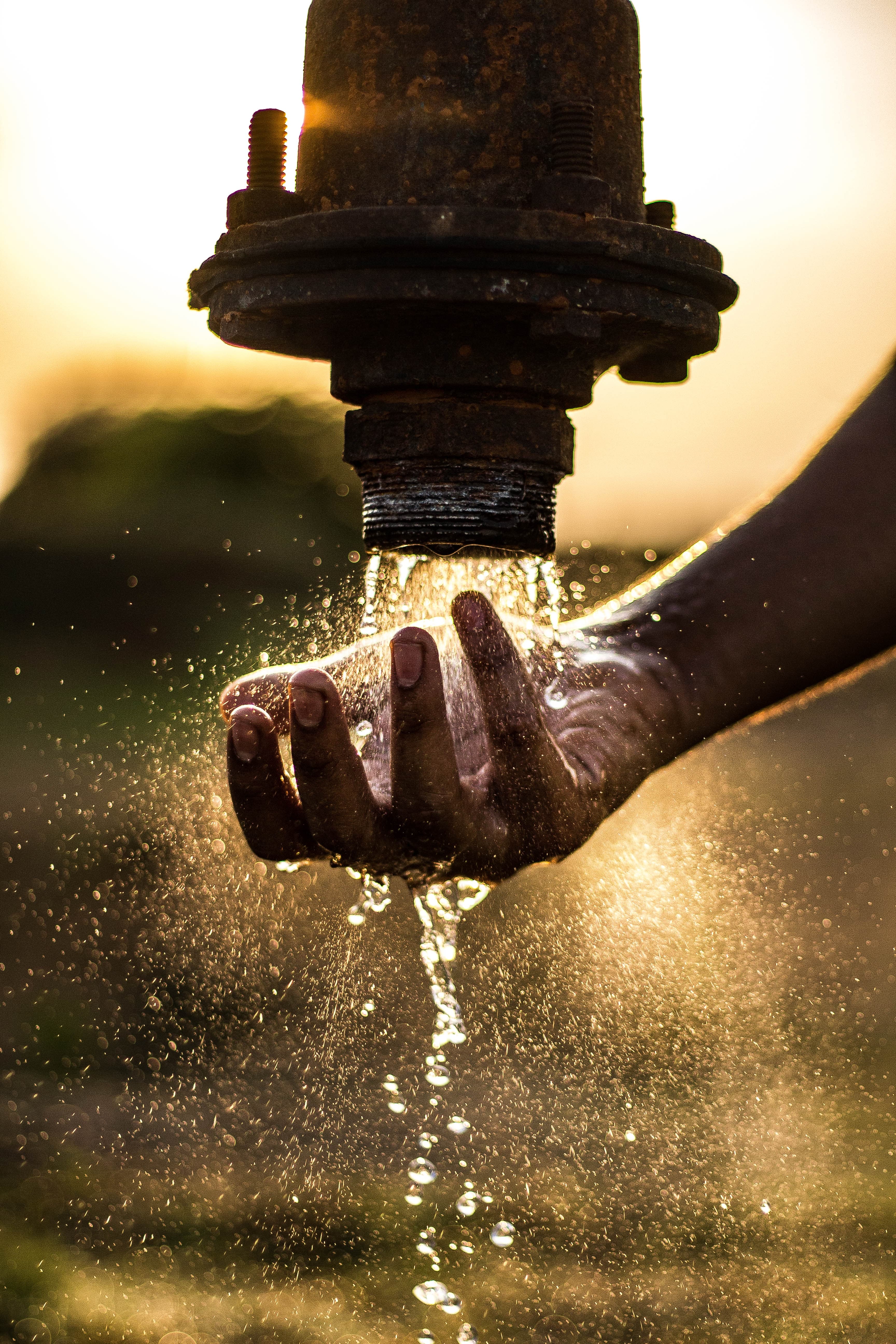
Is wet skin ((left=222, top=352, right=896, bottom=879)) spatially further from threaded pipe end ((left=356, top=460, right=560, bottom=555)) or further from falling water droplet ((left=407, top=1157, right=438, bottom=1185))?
falling water droplet ((left=407, top=1157, right=438, bottom=1185))

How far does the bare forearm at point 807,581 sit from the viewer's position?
4.52ft

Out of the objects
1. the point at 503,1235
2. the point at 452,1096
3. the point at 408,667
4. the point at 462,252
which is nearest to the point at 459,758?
the point at 408,667

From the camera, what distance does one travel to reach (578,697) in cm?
152

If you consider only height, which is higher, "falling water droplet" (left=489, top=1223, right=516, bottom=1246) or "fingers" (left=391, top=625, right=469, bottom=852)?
"fingers" (left=391, top=625, right=469, bottom=852)

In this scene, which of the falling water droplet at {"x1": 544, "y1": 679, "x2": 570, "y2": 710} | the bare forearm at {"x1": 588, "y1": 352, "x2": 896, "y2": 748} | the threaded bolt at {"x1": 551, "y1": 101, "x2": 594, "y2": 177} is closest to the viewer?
the threaded bolt at {"x1": 551, "y1": 101, "x2": 594, "y2": 177}

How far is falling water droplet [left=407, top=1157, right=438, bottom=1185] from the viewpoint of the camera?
3475 mm

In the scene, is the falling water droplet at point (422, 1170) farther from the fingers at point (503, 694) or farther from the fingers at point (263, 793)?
the fingers at point (503, 694)

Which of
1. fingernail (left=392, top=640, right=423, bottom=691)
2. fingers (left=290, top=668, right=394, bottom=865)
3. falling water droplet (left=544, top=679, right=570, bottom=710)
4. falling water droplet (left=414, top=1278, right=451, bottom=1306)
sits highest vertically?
falling water droplet (left=544, top=679, right=570, bottom=710)

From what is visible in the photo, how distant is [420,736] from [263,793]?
25 cm

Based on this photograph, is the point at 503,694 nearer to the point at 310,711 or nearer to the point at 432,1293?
the point at 310,711

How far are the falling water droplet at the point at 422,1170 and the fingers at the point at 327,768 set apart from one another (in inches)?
87.2

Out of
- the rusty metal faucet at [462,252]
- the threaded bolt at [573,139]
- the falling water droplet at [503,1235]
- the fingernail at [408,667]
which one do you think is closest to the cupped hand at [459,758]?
the fingernail at [408,667]

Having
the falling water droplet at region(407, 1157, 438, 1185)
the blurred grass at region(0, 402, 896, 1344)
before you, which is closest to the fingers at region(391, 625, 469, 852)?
the blurred grass at region(0, 402, 896, 1344)

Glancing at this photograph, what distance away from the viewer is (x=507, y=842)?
1.33 metres
